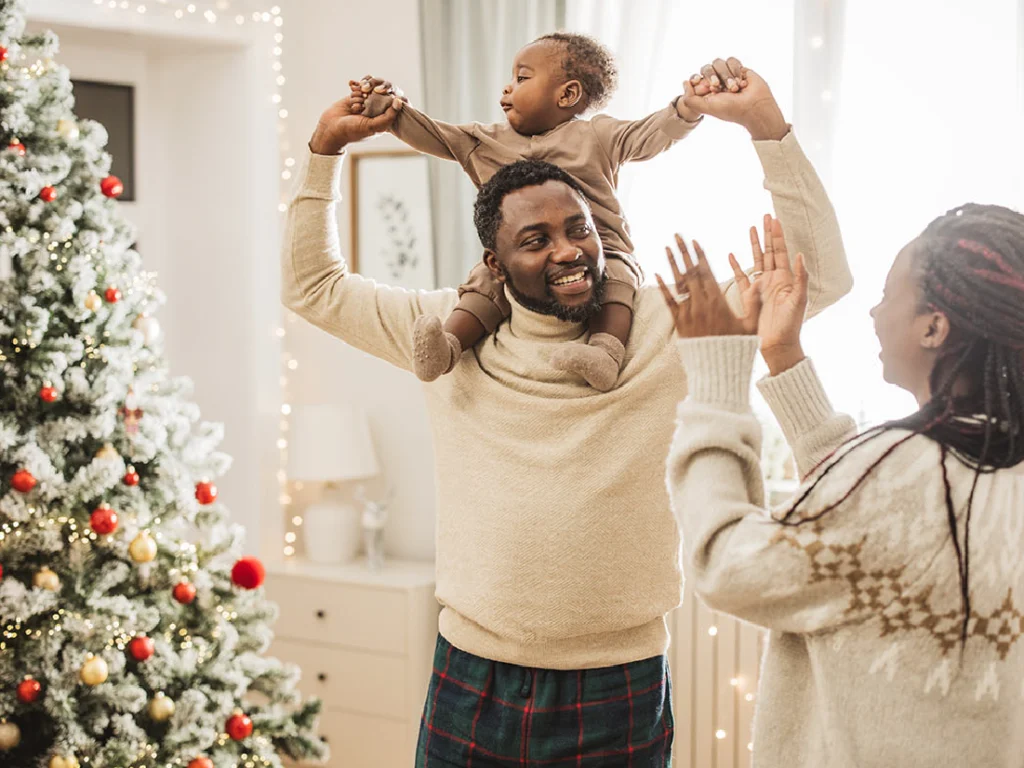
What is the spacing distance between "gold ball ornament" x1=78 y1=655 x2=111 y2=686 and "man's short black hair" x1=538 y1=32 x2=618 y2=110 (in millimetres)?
1653

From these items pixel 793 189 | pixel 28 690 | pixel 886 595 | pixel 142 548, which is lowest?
pixel 28 690

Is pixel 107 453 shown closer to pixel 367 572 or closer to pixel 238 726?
pixel 238 726

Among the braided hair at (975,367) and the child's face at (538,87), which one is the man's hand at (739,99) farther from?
the braided hair at (975,367)

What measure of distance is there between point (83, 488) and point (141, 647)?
397 millimetres

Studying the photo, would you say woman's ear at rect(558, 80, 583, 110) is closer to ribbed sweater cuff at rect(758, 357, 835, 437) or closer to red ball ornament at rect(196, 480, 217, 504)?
ribbed sweater cuff at rect(758, 357, 835, 437)

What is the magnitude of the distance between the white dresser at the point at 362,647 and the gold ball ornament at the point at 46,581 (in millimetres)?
1180

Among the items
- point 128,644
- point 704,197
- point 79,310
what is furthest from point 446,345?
point 704,197

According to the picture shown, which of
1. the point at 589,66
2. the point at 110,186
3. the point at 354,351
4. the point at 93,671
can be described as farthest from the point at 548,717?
the point at 354,351

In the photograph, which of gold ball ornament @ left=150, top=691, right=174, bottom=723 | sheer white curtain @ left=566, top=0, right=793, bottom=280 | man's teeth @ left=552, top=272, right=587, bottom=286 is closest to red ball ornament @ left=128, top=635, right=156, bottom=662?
gold ball ornament @ left=150, top=691, right=174, bottom=723

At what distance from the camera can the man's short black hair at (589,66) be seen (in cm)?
175

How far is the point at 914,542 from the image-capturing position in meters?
1.08

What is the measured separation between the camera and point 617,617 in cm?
159

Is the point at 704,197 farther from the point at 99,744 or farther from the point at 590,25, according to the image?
the point at 99,744

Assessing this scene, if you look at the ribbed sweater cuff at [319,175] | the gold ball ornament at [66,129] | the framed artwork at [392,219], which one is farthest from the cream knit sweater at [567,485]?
the framed artwork at [392,219]
